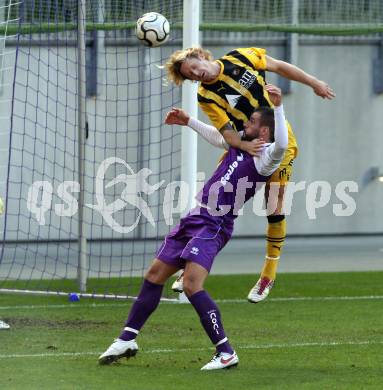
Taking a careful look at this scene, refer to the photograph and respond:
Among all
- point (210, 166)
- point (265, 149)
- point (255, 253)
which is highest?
point (265, 149)

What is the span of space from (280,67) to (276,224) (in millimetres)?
1414

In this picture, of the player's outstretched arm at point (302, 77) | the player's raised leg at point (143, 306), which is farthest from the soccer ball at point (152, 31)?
the player's raised leg at point (143, 306)

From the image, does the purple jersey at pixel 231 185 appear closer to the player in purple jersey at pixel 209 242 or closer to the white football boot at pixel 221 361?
the player in purple jersey at pixel 209 242

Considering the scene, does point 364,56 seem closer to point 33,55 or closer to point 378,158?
point 378,158

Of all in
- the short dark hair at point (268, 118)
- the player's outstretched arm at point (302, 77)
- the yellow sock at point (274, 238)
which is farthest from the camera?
the yellow sock at point (274, 238)

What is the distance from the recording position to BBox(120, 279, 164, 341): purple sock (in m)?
7.98

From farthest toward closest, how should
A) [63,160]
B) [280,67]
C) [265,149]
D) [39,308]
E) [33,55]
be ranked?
[63,160] → [33,55] → [39,308] → [280,67] → [265,149]

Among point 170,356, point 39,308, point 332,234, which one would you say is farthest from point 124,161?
point 170,356

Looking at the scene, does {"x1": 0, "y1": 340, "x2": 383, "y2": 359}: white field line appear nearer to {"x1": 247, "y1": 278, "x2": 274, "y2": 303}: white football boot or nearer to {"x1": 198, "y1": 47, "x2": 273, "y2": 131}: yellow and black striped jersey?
{"x1": 247, "y1": 278, "x2": 274, "y2": 303}: white football boot

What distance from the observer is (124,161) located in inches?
662

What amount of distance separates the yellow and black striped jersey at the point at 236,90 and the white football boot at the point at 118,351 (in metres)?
2.02

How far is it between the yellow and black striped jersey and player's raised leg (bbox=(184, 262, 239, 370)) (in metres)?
1.59

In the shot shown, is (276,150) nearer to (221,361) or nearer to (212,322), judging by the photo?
(212,322)

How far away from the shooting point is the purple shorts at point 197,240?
782 centimetres
